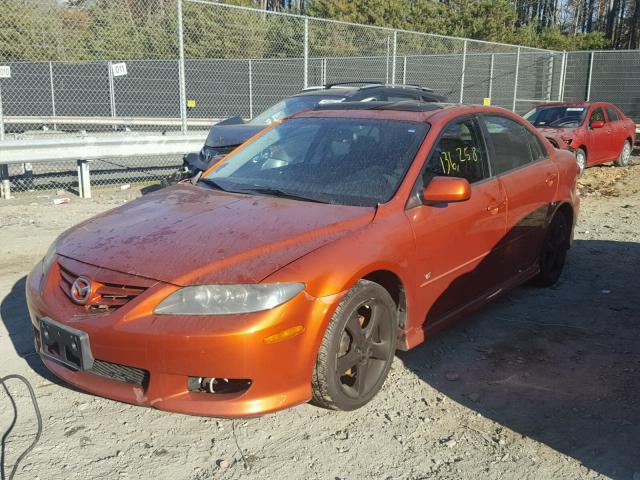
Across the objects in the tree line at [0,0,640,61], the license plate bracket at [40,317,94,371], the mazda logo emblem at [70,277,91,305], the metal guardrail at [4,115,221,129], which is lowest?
the license plate bracket at [40,317,94,371]

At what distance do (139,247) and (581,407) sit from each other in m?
2.57

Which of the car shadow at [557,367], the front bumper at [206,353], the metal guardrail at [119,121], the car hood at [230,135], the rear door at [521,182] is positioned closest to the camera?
the front bumper at [206,353]

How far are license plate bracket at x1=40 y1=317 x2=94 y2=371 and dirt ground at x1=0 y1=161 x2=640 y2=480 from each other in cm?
37

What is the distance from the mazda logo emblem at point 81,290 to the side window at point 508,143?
2934 millimetres

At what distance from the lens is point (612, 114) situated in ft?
45.3

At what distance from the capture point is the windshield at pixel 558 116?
1254 centimetres

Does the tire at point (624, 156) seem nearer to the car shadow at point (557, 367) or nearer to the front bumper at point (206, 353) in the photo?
the car shadow at point (557, 367)

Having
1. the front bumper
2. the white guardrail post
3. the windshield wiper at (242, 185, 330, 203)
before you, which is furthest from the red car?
the front bumper

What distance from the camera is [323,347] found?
3.09 m

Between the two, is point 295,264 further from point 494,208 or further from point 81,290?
point 494,208

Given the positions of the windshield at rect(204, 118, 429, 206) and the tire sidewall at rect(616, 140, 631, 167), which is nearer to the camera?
the windshield at rect(204, 118, 429, 206)

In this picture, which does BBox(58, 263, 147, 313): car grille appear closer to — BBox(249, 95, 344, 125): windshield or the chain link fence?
BBox(249, 95, 344, 125): windshield

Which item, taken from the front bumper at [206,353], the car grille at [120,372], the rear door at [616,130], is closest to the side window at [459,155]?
the front bumper at [206,353]

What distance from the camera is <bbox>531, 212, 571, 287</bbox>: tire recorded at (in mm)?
5400
